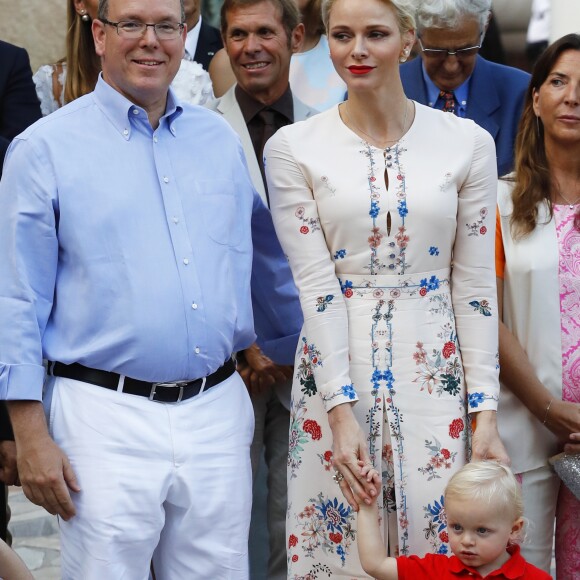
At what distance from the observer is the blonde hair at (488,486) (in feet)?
10.6

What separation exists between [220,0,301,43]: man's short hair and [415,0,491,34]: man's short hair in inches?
19.8

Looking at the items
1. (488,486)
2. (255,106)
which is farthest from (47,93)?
(488,486)

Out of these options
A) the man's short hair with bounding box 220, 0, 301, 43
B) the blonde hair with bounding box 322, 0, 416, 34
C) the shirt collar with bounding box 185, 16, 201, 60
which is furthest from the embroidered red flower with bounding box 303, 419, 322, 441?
the shirt collar with bounding box 185, 16, 201, 60

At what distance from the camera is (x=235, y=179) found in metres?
3.43

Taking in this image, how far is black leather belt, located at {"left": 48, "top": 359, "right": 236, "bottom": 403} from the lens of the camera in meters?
3.20

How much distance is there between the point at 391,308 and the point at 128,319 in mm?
717

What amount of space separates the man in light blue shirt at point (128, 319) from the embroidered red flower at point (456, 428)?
1.84 feet

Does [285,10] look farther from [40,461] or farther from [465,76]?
[40,461]

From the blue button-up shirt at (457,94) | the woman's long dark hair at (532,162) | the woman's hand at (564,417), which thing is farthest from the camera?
the blue button-up shirt at (457,94)

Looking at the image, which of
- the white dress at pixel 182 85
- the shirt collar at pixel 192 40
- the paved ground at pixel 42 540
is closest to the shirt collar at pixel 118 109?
the white dress at pixel 182 85

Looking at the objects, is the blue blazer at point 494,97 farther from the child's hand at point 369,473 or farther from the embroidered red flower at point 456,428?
the child's hand at point 369,473

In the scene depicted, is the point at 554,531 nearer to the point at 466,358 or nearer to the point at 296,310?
the point at 466,358

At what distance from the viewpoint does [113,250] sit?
3158 millimetres

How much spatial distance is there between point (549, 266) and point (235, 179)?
104 cm
